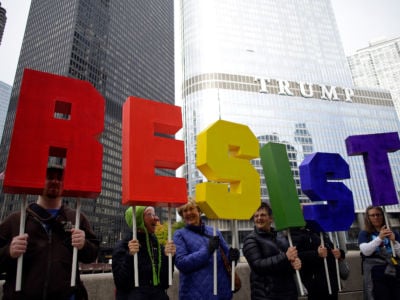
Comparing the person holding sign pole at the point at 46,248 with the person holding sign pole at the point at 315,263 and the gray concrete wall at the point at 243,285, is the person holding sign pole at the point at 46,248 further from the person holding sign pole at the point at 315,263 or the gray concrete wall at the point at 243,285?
the person holding sign pole at the point at 315,263

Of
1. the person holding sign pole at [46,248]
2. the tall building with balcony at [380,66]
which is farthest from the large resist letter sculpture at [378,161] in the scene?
the tall building with balcony at [380,66]

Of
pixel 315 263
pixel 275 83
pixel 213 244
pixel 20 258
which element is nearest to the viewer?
pixel 20 258

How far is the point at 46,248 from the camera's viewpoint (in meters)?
2.95

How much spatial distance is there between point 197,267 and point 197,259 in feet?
0.38

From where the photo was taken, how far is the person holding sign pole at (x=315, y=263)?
4402mm

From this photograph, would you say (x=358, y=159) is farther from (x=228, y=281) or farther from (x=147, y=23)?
(x=147, y=23)

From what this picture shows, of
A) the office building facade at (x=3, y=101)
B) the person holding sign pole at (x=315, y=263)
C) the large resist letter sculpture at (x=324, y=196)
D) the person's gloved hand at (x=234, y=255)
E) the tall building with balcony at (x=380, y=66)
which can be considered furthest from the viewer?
the office building facade at (x=3, y=101)

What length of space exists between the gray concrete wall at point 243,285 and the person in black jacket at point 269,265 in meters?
1.89

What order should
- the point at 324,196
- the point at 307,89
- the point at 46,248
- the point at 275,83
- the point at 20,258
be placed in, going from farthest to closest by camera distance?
1. the point at 307,89
2. the point at 275,83
3. the point at 324,196
4. the point at 46,248
5. the point at 20,258

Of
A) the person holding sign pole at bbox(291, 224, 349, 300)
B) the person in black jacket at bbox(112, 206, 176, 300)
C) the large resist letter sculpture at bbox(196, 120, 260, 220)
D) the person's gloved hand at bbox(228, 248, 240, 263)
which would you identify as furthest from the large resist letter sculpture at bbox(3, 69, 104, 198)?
the person holding sign pole at bbox(291, 224, 349, 300)

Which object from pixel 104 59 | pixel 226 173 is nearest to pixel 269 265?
pixel 226 173

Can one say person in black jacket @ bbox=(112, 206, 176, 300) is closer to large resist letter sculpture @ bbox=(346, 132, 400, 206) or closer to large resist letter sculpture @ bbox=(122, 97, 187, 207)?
large resist letter sculpture @ bbox=(122, 97, 187, 207)

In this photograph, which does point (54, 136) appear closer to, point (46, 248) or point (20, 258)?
point (46, 248)

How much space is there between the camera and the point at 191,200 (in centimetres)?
443
